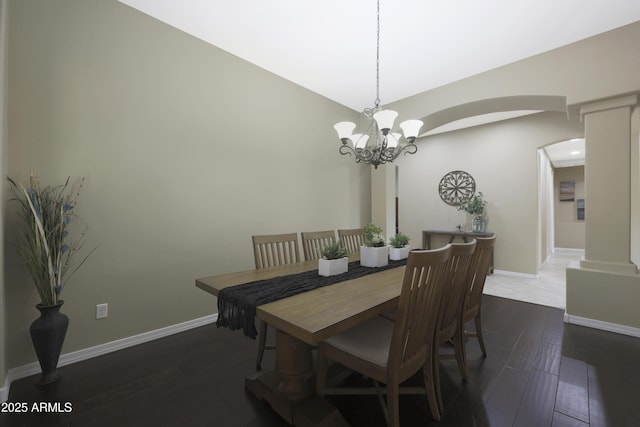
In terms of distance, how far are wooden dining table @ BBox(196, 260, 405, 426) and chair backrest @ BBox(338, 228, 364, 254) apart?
1052mm

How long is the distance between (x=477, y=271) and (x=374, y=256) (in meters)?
0.75

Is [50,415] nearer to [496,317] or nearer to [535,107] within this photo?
[496,317]

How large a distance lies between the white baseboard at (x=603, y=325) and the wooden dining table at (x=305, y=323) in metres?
2.35

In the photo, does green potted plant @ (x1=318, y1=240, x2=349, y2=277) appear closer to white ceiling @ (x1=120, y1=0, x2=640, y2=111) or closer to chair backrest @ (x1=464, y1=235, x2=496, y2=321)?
chair backrest @ (x1=464, y1=235, x2=496, y2=321)

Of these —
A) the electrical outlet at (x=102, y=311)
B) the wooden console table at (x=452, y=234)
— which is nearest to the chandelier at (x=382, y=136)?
the electrical outlet at (x=102, y=311)

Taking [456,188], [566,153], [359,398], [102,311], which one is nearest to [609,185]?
[456,188]

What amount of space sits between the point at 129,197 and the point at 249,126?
57.6 inches

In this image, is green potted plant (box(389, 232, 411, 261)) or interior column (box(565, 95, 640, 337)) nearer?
green potted plant (box(389, 232, 411, 261))

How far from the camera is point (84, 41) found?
2109mm

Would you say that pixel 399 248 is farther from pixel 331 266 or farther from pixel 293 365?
pixel 293 365

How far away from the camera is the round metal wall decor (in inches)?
210

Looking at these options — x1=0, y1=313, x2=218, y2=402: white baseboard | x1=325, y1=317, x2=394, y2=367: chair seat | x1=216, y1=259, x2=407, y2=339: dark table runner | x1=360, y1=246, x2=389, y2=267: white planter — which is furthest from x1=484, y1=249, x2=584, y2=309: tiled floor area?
x1=0, y1=313, x2=218, y2=402: white baseboard

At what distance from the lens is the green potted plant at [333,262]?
1.88 m

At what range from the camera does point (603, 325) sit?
8.71 feet
